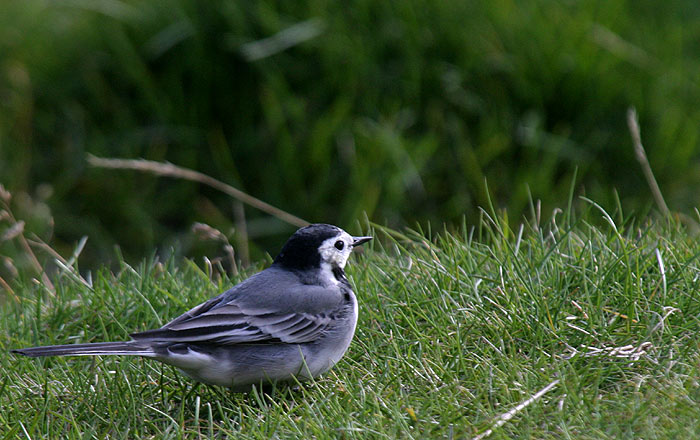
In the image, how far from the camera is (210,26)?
28.1 ft

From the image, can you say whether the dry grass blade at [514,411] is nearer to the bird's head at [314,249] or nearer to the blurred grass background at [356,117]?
the bird's head at [314,249]

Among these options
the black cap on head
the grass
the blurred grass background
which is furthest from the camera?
the blurred grass background

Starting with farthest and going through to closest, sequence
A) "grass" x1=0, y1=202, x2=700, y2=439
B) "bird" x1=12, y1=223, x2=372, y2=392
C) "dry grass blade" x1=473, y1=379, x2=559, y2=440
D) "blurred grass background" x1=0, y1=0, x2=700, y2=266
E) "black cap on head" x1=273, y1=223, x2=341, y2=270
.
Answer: "blurred grass background" x1=0, y1=0, x2=700, y2=266 → "black cap on head" x1=273, y1=223, x2=341, y2=270 → "bird" x1=12, y1=223, x2=372, y2=392 → "grass" x1=0, y1=202, x2=700, y2=439 → "dry grass blade" x1=473, y1=379, x2=559, y2=440

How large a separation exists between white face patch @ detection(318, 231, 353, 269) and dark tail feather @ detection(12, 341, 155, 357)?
3.61 ft

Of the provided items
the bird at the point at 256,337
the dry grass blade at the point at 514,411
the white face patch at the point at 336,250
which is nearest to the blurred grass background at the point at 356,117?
the white face patch at the point at 336,250

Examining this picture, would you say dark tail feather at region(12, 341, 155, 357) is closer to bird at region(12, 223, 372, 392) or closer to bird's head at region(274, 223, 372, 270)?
bird at region(12, 223, 372, 392)

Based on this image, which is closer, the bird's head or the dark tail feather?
the dark tail feather

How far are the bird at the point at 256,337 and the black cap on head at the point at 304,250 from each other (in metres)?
0.10

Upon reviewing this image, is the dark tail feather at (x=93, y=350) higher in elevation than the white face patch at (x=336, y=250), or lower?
lower

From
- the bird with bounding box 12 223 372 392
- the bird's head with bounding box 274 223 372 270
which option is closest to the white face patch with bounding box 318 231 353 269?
the bird's head with bounding box 274 223 372 270

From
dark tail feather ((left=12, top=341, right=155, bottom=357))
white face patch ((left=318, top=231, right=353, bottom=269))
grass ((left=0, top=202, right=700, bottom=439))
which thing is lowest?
grass ((left=0, top=202, right=700, bottom=439))

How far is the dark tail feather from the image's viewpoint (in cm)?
392

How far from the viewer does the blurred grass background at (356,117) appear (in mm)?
7965

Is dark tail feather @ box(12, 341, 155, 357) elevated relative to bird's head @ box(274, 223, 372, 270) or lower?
lower
